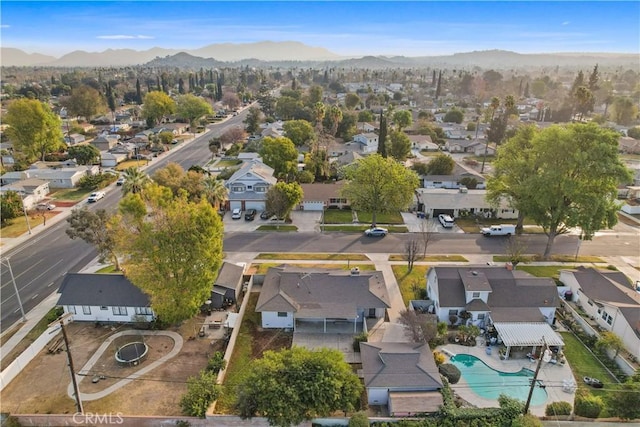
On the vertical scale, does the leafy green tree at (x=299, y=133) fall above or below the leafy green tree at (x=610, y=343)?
Answer: above

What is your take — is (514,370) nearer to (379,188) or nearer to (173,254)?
(173,254)

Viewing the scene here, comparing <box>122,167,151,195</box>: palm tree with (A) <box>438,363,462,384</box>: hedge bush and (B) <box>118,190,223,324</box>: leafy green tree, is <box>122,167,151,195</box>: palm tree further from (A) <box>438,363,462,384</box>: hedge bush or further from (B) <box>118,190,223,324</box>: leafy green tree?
(A) <box>438,363,462,384</box>: hedge bush

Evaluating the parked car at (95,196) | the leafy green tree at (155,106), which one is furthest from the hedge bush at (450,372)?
the leafy green tree at (155,106)

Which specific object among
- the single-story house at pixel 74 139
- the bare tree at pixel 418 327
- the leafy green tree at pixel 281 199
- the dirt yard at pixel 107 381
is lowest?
the dirt yard at pixel 107 381


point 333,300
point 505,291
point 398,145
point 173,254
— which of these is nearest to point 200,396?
point 173,254

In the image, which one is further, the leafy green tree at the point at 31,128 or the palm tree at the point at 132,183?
the leafy green tree at the point at 31,128

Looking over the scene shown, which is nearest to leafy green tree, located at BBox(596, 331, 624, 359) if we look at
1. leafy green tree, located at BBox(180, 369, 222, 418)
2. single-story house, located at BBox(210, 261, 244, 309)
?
leafy green tree, located at BBox(180, 369, 222, 418)

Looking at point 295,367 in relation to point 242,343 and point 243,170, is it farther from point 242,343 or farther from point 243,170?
point 243,170

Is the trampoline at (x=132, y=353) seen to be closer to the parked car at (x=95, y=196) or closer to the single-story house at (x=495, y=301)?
the single-story house at (x=495, y=301)

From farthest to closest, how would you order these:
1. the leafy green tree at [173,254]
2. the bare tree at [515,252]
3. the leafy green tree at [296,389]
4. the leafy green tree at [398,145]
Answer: the leafy green tree at [398,145]
the bare tree at [515,252]
the leafy green tree at [173,254]
the leafy green tree at [296,389]
